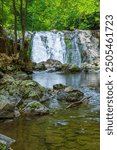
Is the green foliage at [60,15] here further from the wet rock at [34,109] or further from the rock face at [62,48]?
the wet rock at [34,109]

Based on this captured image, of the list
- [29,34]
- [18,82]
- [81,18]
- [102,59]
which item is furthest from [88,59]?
[102,59]

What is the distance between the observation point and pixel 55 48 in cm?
3488

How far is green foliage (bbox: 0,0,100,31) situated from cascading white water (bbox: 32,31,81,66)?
9002 millimetres

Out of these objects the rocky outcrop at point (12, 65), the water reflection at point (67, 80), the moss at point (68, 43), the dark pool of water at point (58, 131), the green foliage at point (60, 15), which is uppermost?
the green foliage at point (60, 15)

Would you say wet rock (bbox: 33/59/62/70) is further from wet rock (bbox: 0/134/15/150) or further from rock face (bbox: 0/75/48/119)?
wet rock (bbox: 0/134/15/150)

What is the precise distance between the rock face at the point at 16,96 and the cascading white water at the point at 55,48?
19.5m

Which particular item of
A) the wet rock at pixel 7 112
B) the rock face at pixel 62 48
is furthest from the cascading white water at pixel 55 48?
the wet rock at pixel 7 112

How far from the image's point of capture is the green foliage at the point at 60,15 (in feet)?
142

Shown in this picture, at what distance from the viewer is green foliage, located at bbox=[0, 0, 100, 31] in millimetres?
43303

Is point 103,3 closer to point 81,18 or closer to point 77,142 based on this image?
point 77,142

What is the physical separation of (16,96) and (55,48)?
2385 centimetres

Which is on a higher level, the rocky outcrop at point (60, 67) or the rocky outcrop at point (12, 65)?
the rocky outcrop at point (12, 65)

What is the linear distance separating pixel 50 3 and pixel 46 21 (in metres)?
2.37

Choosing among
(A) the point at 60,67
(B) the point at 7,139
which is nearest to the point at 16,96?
(B) the point at 7,139
